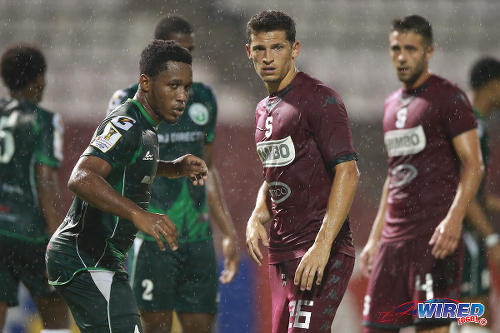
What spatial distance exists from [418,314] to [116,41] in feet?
27.2

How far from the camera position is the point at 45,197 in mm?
5320

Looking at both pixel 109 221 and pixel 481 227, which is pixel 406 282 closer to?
pixel 481 227

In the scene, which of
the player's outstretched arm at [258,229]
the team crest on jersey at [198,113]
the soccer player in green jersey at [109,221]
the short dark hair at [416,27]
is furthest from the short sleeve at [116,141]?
the short dark hair at [416,27]

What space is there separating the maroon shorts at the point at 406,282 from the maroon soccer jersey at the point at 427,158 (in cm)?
12

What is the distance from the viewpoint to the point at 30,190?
533 cm

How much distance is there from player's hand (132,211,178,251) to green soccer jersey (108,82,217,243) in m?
1.85

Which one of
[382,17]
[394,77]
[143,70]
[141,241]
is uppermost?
[382,17]

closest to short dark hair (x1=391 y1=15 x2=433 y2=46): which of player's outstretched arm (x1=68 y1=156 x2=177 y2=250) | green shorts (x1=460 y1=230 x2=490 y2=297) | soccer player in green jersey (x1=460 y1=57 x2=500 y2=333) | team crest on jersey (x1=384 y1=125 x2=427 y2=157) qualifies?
team crest on jersey (x1=384 y1=125 x2=427 y2=157)

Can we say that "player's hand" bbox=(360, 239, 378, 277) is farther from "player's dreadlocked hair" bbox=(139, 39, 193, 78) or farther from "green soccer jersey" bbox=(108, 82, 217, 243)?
"player's dreadlocked hair" bbox=(139, 39, 193, 78)

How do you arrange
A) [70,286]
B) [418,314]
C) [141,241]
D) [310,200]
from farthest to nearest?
[141,241], [418,314], [310,200], [70,286]

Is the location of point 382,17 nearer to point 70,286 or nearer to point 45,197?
point 45,197

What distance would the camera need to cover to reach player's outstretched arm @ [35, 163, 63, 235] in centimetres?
530

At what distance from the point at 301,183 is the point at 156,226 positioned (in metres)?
0.89

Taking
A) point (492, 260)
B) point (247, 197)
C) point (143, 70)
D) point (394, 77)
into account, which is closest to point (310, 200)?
point (143, 70)
